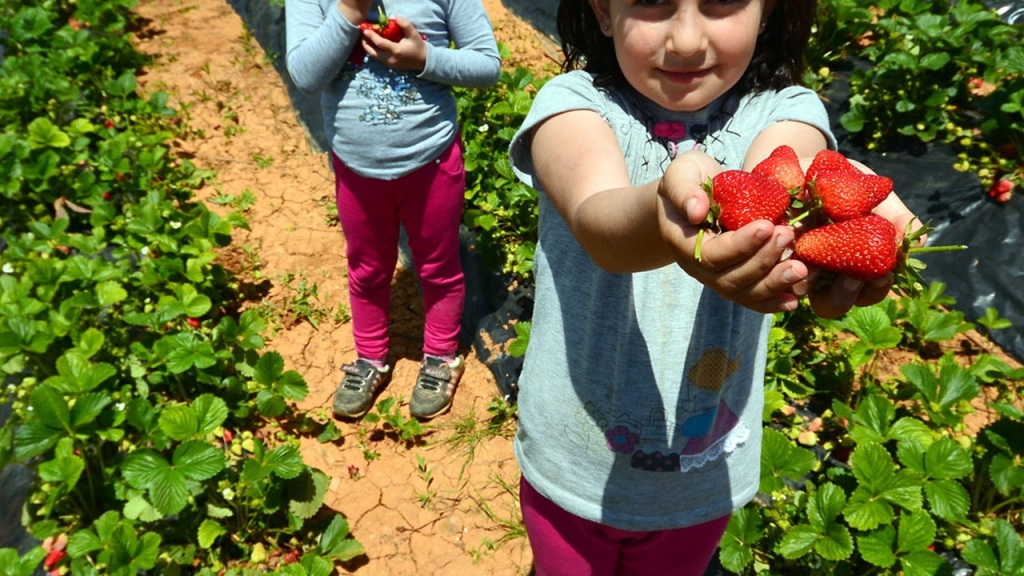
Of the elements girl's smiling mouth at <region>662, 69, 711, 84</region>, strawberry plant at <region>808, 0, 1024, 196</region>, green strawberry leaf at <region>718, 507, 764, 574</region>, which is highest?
girl's smiling mouth at <region>662, 69, 711, 84</region>

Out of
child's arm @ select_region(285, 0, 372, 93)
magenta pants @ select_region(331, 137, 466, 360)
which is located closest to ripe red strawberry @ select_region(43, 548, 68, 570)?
magenta pants @ select_region(331, 137, 466, 360)

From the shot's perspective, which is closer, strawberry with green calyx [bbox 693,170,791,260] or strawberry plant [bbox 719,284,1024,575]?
strawberry with green calyx [bbox 693,170,791,260]

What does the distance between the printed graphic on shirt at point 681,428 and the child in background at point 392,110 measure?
3.90 feet

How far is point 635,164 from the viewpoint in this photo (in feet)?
3.82

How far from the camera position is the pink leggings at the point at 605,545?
4.61 feet

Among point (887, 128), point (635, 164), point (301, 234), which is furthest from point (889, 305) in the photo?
point (301, 234)

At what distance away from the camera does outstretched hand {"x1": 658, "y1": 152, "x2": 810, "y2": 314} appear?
0.74 meters

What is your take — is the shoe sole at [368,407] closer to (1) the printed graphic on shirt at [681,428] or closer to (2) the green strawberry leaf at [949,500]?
(1) the printed graphic on shirt at [681,428]

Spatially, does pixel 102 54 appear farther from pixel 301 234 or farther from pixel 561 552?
pixel 561 552

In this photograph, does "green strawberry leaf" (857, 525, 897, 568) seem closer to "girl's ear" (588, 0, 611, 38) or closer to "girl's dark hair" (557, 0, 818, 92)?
"girl's dark hair" (557, 0, 818, 92)

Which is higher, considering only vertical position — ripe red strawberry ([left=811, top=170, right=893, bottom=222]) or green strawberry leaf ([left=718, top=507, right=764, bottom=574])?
ripe red strawberry ([left=811, top=170, right=893, bottom=222])

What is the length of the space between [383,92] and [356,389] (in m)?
1.21

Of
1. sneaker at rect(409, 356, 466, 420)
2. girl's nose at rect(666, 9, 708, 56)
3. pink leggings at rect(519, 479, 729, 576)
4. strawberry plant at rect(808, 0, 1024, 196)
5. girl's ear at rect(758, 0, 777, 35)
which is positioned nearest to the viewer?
Result: girl's nose at rect(666, 9, 708, 56)

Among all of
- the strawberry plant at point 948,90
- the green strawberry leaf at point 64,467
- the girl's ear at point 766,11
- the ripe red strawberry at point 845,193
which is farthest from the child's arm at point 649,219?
the strawberry plant at point 948,90
